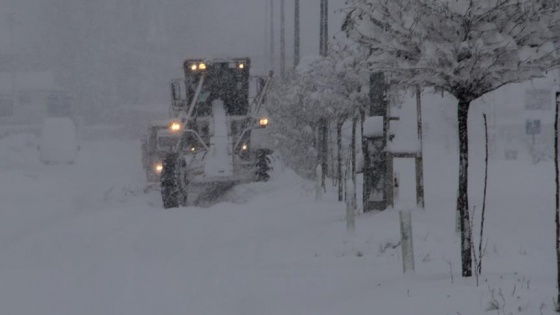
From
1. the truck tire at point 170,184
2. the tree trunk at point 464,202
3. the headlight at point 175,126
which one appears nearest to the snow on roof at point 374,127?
the truck tire at point 170,184

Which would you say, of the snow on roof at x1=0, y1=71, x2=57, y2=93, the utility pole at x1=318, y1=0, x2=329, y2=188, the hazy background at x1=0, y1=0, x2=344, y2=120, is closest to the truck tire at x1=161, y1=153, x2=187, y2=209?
the utility pole at x1=318, y1=0, x2=329, y2=188

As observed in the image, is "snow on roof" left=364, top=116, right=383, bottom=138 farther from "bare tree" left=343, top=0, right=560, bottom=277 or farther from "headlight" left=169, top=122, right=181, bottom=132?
"headlight" left=169, top=122, right=181, bottom=132

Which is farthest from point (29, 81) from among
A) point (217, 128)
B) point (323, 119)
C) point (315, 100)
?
point (315, 100)

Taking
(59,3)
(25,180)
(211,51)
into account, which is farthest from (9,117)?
(25,180)

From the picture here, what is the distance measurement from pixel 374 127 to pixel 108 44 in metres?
60.0

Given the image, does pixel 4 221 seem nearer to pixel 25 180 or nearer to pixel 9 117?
pixel 25 180

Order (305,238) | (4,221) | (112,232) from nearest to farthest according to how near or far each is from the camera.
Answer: (305,238) < (112,232) < (4,221)

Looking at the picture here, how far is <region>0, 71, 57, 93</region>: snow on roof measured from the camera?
6369 cm

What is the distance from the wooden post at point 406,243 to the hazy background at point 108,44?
191ft

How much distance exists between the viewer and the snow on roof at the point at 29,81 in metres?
63.7

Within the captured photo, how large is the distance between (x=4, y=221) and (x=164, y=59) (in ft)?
196

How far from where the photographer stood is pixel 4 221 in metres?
14.3

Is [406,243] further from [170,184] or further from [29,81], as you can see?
[29,81]

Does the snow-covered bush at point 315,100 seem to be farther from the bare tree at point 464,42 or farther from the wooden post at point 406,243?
the bare tree at point 464,42
